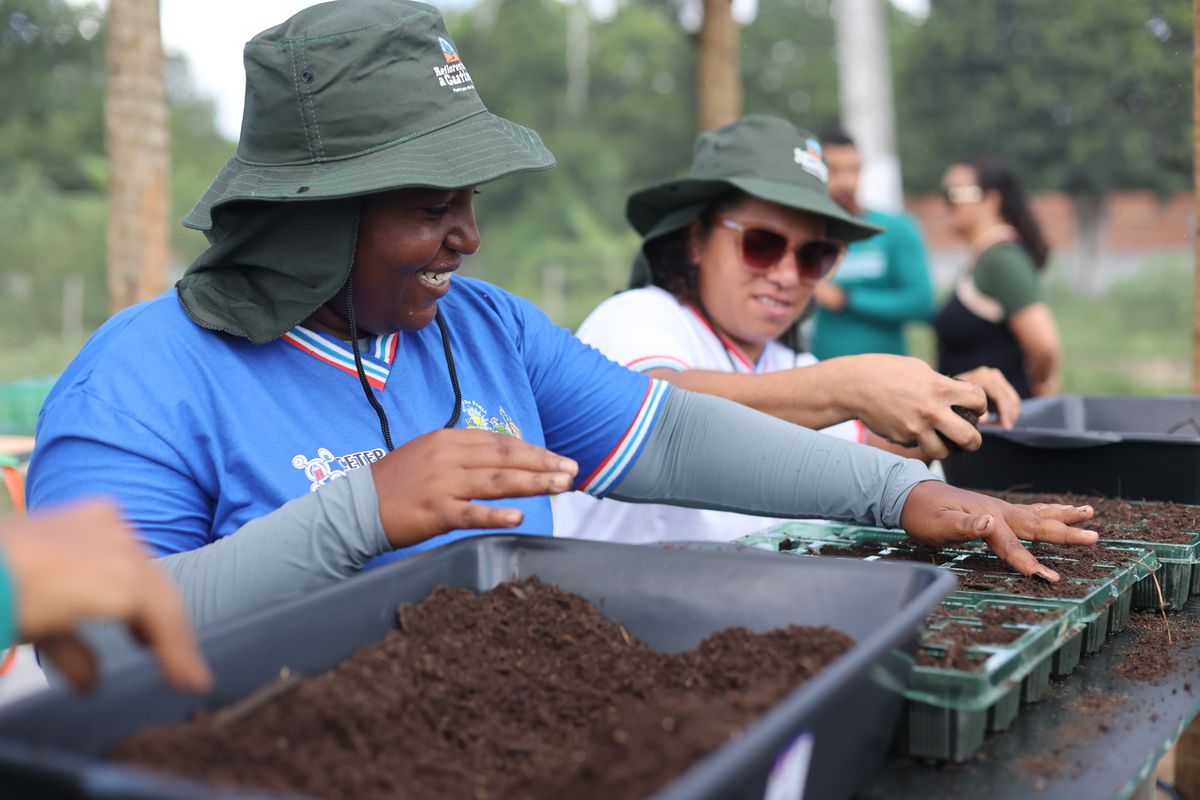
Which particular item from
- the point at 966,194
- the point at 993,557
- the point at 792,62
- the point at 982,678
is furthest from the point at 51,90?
the point at 792,62

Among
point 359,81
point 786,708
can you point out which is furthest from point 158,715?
point 359,81

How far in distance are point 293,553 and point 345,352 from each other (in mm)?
476

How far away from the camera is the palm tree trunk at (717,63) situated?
544 cm

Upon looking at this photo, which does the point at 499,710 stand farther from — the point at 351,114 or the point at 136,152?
the point at 136,152

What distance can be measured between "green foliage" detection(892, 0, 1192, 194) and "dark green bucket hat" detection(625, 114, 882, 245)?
16.5 metres

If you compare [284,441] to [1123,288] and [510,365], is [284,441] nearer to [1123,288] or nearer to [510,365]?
[510,365]

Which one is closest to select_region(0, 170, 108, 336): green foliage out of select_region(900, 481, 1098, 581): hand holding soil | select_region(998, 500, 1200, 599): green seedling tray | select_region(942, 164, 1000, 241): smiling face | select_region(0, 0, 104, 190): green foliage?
select_region(0, 0, 104, 190): green foliage

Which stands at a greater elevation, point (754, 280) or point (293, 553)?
point (754, 280)

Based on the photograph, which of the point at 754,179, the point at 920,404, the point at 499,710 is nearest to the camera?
the point at 499,710

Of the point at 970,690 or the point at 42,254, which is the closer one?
the point at 970,690

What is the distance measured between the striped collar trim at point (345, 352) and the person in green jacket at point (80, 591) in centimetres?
87

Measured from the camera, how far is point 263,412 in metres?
1.62

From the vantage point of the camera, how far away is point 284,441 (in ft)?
5.32

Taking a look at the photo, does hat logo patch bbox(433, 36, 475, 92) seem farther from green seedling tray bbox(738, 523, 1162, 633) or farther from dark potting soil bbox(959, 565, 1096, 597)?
dark potting soil bbox(959, 565, 1096, 597)
